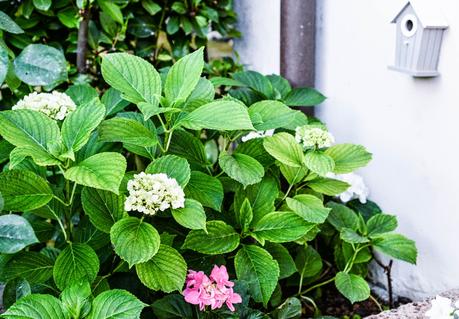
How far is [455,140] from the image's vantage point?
177cm

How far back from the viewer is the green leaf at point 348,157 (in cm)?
175

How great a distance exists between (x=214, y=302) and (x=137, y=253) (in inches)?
9.6

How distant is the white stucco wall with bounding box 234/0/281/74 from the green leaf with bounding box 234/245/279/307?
1158 mm

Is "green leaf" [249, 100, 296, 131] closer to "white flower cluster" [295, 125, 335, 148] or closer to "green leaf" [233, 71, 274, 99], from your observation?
"white flower cluster" [295, 125, 335, 148]

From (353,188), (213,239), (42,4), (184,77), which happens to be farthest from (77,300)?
(42,4)

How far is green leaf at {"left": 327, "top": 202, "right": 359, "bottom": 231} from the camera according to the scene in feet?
6.26

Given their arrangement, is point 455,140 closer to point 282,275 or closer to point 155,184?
point 282,275

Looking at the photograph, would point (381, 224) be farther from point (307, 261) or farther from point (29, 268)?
point (29, 268)

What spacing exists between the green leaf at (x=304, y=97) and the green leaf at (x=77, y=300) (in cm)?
105

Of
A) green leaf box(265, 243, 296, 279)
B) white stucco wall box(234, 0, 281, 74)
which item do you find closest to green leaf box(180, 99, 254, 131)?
green leaf box(265, 243, 296, 279)

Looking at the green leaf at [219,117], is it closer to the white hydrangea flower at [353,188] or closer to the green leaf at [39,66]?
the green leaf at [39,66]

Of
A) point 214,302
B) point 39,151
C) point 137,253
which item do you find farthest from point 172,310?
point 39,151

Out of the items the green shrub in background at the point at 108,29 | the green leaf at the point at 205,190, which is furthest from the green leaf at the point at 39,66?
the green leaf at the point at 205,190

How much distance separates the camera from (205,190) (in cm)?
160
